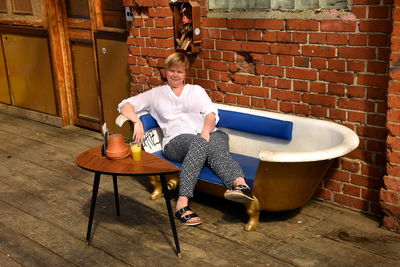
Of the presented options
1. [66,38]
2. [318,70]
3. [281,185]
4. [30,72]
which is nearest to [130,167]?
[281,185]

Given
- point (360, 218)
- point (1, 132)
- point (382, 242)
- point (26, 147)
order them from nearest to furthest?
point (382, 242), point (360, 218), point (26, 147), point (1, 132)

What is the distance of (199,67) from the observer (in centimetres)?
462

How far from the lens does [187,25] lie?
4.46m

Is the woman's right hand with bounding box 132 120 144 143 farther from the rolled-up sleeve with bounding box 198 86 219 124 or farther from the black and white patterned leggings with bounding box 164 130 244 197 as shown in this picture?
the rolled-up sleeve with bounding box 198 86 219 124

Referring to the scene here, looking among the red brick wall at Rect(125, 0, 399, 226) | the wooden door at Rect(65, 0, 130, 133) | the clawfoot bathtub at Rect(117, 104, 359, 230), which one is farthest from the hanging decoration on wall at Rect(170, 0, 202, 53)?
the wooden door at Rect(65, 0, 130, 133)

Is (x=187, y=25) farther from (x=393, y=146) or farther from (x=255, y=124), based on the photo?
(x=393, y=146)

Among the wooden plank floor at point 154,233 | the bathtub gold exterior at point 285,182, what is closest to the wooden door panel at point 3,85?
the wooden plank floor at point 154,233

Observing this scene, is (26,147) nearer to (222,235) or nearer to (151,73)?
(151,73)

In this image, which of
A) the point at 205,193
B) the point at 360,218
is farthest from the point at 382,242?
the point at 205,193

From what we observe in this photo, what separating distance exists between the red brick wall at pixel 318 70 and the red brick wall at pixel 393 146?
7cm

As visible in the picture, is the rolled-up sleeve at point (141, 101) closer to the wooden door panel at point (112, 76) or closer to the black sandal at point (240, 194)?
the black sandal at point (240, 194)

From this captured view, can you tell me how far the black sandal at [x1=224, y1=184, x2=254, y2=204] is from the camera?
11.5ft

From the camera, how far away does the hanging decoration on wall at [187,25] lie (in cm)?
438

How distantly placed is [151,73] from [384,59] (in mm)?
2115
